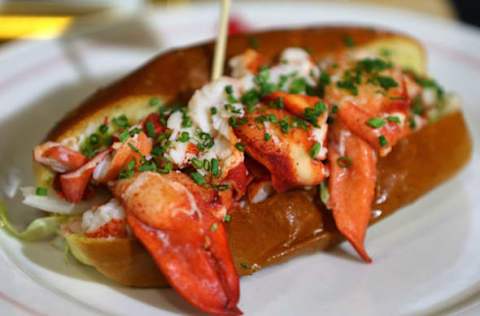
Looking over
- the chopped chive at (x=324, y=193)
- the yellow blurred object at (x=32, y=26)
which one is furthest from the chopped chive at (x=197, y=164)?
the yellow blurred object at (x=32, y=26)

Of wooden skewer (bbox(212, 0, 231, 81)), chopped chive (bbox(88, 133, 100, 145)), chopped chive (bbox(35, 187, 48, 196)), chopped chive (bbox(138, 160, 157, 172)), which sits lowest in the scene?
chopped chive (bbox(35, 187, 48, 196))

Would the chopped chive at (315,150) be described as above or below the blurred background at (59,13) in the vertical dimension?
above

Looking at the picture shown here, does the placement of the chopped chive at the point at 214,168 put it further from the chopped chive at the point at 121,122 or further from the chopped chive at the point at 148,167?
the chopped chive at the point at 121,122

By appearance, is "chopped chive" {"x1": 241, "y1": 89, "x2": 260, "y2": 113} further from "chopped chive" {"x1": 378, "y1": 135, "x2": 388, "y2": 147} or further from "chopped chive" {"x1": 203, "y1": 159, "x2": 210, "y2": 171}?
"chopped chive" {"x1": 378, "y1": 135, "x2": 388, "y2": 147}

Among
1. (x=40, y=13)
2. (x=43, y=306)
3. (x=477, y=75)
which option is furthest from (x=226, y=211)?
(x=40, y=13)

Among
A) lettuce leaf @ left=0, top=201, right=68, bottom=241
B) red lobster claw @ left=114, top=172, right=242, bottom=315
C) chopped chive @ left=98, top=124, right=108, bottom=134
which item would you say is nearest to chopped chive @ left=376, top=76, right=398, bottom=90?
red lobster claw @ left=114, top=172, right=242, bottom=315

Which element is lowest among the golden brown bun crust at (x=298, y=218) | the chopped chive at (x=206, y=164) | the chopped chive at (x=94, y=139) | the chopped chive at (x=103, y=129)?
the golden brown bun crust at (x=298, y=218)

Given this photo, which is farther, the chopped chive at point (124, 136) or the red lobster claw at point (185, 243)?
the chopped chive at point (124, 136)
